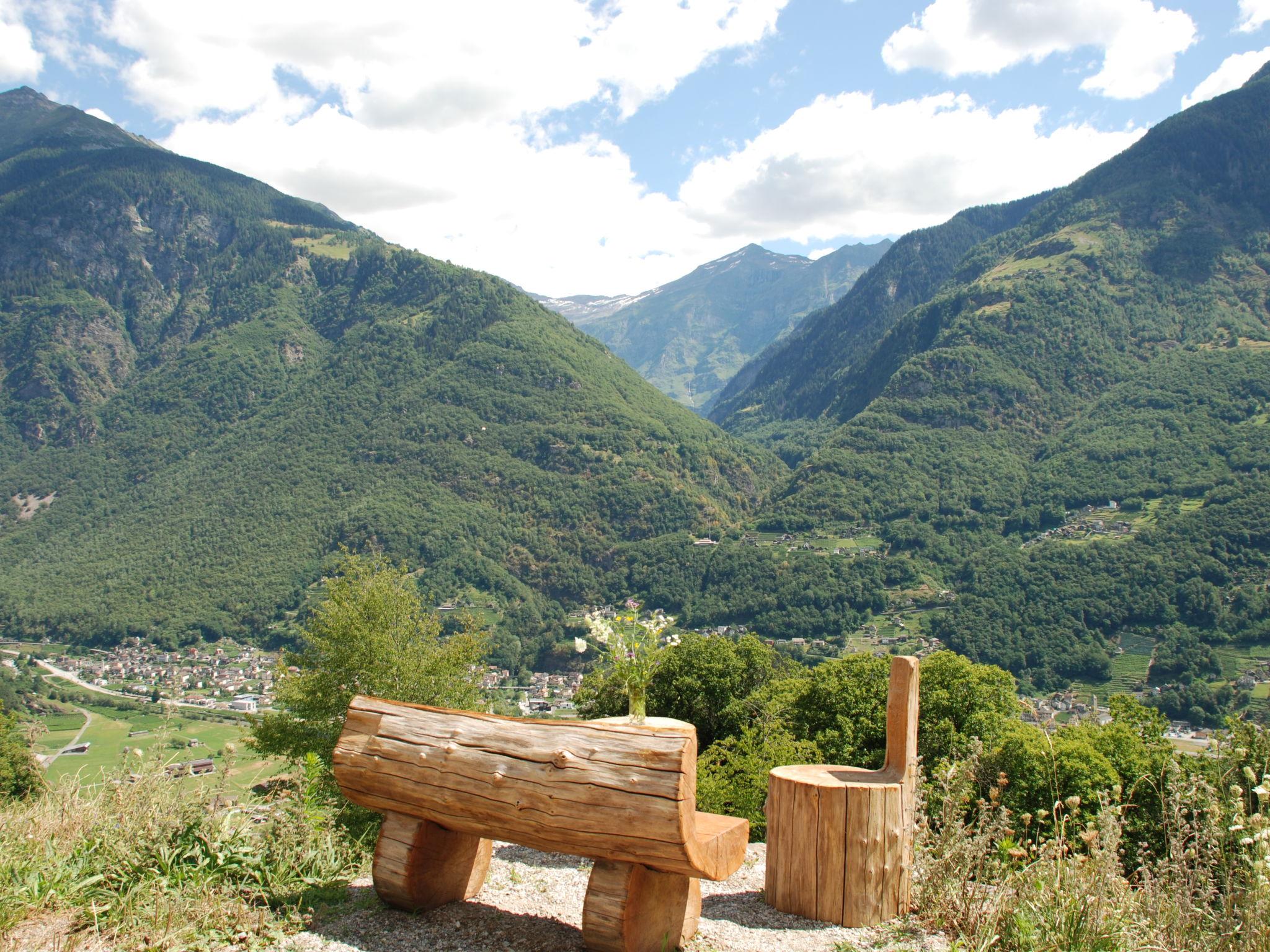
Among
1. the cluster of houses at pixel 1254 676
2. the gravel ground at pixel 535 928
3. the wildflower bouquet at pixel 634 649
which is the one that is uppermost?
the wildflower bouquet at pixel 634 649

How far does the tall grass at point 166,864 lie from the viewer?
470cm

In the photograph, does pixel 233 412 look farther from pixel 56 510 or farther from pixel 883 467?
pixel 883 467

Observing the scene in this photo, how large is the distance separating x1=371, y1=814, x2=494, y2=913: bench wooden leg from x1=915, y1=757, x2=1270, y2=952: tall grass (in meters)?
3.08

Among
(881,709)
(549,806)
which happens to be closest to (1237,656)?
(881,709)

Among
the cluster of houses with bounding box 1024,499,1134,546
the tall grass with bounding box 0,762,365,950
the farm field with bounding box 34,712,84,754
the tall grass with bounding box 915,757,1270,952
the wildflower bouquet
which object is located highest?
the wildflower bouquet

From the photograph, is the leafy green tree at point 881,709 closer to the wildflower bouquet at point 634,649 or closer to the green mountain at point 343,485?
the wildflower bouquet at point 634,649

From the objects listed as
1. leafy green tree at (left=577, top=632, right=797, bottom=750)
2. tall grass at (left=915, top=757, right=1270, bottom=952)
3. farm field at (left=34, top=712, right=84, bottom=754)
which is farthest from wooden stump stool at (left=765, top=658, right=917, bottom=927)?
farm field at (left=34, top=712, right=84, bottom=754)

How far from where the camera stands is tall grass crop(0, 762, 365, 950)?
4.70m

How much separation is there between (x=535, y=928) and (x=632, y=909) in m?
0.95

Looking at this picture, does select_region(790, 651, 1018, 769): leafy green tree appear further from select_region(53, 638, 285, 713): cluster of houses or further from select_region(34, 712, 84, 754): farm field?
select_region(53, 638, 285, 713): cluster of houses

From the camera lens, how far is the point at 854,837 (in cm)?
575

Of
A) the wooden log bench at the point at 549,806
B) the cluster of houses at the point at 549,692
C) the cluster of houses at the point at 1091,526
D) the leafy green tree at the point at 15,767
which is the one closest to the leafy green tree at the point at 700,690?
the leafy green tree at the point at 15,767

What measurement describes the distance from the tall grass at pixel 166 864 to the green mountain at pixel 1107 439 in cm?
7960

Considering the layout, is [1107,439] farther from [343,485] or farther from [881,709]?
[881,709]
